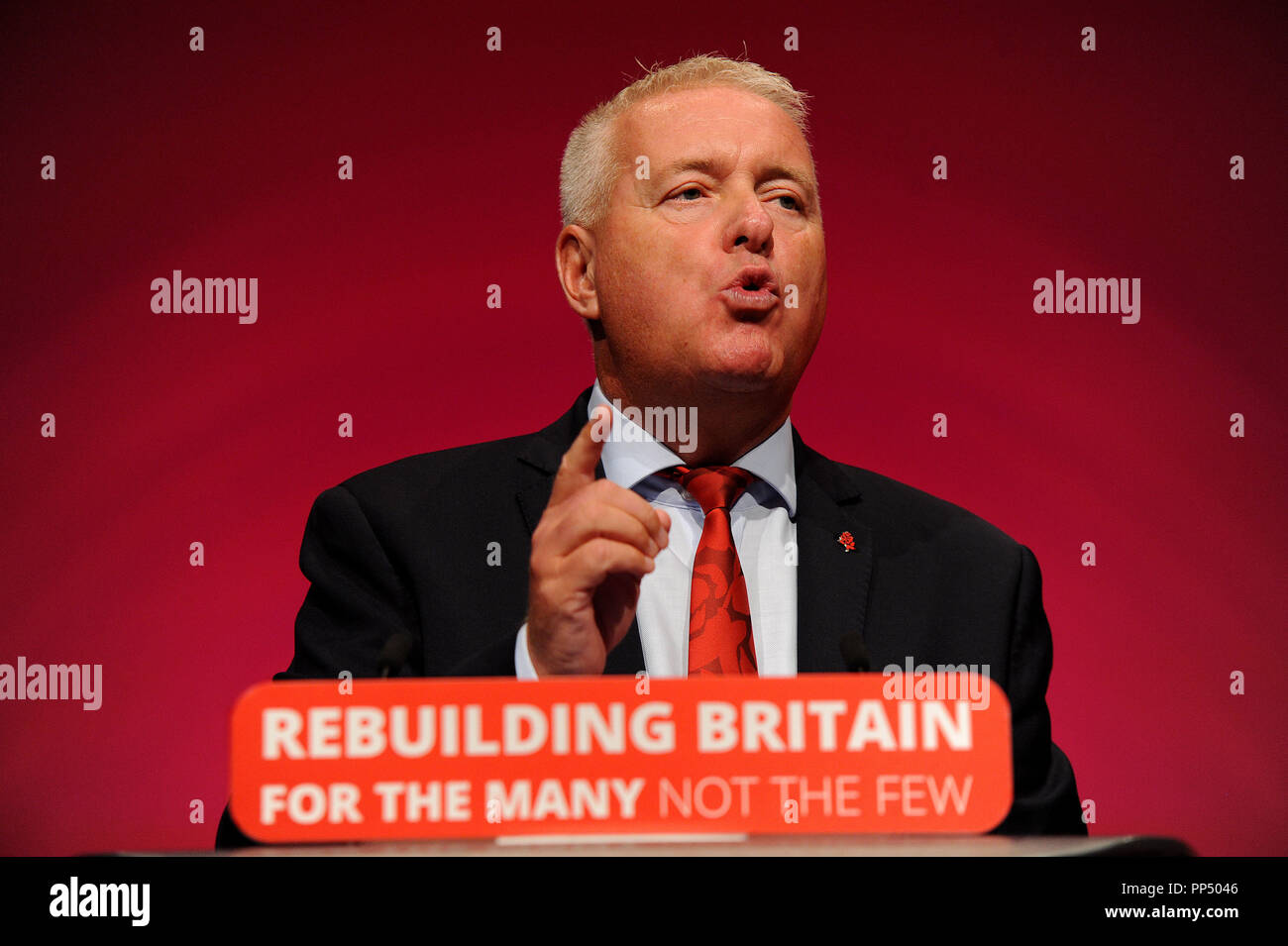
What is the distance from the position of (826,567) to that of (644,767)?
2.55ft

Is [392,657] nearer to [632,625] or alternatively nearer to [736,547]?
[632,625]

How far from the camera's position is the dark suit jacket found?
5.90 feet

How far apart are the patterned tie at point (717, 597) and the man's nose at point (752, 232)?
31cm

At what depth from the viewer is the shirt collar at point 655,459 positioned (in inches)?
76.4

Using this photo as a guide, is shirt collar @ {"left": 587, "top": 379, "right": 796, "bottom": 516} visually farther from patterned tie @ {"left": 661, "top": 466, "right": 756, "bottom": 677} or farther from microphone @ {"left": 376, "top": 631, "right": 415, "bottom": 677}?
microphone @ {"left": 376, "top": 631, "right": 415, "bottom": 677}

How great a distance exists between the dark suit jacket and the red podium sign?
0.54 m

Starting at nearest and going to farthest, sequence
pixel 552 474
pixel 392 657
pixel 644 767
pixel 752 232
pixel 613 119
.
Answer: pixel 644 767, pixel 392 657, pixel 752 232, pixel 552 474, pixel 613 119

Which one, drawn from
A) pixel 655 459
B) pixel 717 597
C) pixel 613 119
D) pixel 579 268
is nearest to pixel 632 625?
pixel 717 597

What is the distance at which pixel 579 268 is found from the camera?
6.91 ft

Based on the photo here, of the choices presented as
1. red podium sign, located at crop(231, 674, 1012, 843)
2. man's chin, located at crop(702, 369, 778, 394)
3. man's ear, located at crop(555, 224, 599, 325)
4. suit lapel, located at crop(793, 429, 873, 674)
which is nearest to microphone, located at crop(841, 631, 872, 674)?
red podium sign, located at crop(231, 674, 1012, 843)
